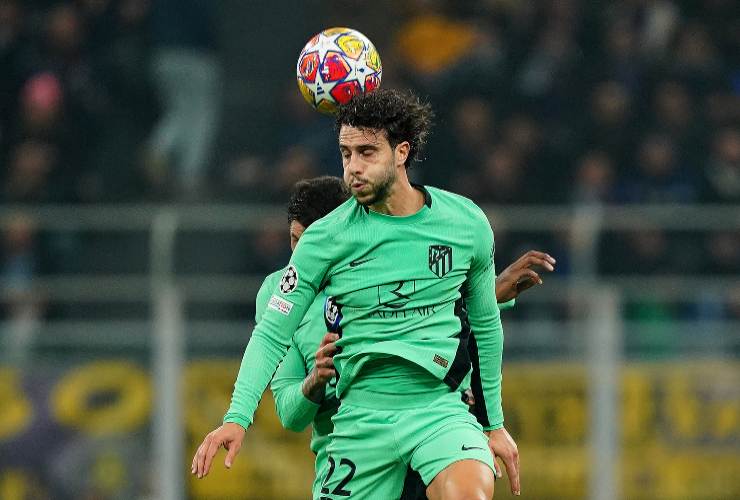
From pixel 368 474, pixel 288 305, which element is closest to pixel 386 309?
pixel 288 305

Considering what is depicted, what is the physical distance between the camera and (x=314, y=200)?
18.4ft

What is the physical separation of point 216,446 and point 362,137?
43.0 inches

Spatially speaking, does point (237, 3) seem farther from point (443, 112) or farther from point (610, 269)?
point (610, 269)

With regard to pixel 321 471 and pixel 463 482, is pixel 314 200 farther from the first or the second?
pixel 463 482

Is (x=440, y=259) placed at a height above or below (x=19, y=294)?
above

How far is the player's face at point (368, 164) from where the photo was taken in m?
4.93

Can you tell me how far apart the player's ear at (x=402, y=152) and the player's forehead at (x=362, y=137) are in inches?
2.9

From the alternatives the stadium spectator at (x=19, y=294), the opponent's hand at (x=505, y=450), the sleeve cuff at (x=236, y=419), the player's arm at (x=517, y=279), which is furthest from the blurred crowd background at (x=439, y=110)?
the sleeve cuff at (x=236, y=419)

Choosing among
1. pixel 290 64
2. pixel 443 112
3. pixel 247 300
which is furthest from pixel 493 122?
pixel 247 300

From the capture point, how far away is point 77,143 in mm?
11602

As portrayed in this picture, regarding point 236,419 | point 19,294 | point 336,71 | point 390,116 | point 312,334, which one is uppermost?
point 336,71

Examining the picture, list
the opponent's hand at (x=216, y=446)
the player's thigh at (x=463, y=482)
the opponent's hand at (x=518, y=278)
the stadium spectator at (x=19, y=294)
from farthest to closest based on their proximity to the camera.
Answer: the stadium spectator at (x=19, y=294) → the opponent's hand at (x=518, y=278) → the player's thigh at (x=463, y=482) → the opponent's hand at (x=216, y=446)

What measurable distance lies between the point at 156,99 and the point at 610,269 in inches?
158

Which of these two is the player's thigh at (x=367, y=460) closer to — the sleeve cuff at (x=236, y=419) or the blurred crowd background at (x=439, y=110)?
the sleeve cuff at (x=236, y=419)
